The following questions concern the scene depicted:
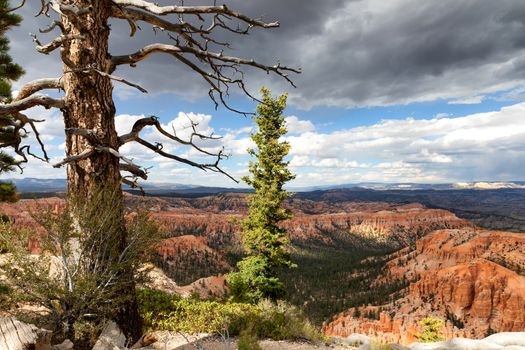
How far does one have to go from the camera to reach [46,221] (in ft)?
17.4

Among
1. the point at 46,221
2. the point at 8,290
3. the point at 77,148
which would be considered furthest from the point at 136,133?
the point at 8,290

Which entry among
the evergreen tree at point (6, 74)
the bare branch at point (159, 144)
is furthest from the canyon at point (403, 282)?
the bare branch at point (159, 144)

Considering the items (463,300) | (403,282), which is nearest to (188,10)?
(463,300)

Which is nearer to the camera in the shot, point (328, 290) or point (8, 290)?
point (8, 290)

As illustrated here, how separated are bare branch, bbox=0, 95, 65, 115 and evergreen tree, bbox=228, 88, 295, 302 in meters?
16.5

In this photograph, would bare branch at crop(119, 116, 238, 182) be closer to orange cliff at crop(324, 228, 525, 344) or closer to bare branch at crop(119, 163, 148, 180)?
bare branch at crop(119, 163, 148, 180)

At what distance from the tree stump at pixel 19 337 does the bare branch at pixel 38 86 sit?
3.95 m

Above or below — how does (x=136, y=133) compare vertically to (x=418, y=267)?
above

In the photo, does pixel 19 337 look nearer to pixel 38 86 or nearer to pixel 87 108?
pixel 87 108

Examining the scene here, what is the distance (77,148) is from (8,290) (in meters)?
2.48

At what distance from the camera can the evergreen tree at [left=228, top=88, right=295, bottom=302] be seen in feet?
69.3

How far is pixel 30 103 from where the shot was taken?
5523 mm

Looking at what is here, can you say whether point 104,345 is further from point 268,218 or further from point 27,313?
point 268,218

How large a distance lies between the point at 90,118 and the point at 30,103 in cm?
87
